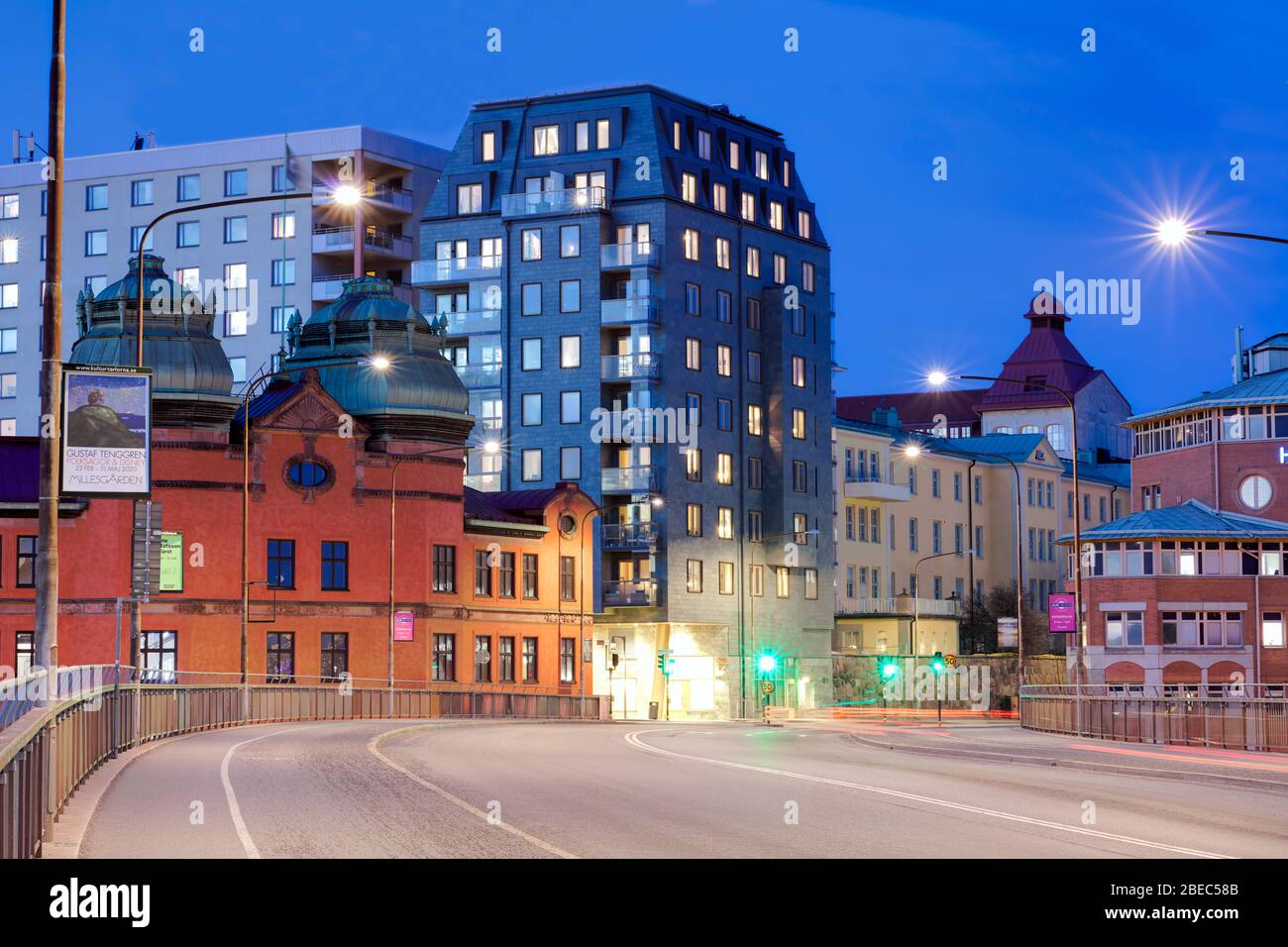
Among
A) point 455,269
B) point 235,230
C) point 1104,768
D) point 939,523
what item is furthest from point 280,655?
point 939,523

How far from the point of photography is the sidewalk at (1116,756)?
31.1 m

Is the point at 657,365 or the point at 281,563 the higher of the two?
the point at 657,365

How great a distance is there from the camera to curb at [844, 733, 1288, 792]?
96.4 ft

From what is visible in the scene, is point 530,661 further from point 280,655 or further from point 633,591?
point 280,655

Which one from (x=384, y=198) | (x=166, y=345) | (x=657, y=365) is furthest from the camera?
(x=384, y=198)

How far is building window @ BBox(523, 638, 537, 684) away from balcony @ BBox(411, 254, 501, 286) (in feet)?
72.0

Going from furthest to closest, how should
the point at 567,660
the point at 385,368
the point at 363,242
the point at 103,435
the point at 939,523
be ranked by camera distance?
the point at 939,523 < the point at 363,242 < the point at 567,660 < the point at 385,368 < the point at 103,435

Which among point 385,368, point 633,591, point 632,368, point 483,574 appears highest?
point 632,368

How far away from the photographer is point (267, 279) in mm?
111562

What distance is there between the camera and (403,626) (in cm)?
7600

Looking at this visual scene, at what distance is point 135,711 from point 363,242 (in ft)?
254

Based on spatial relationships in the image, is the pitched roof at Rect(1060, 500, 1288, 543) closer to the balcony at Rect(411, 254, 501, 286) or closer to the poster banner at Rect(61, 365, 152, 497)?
the balcony at Rect(411, 254, 501, 286)
